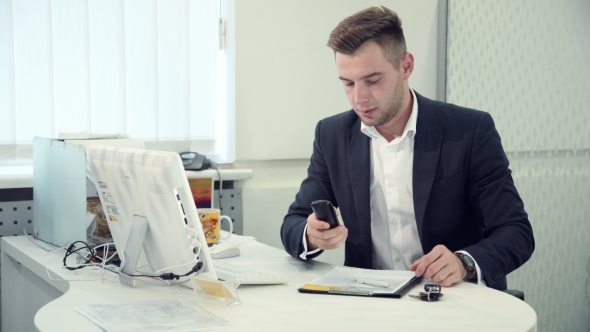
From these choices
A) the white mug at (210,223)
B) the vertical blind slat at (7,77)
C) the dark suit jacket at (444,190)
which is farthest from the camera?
the vertical blind slat at (7,77)

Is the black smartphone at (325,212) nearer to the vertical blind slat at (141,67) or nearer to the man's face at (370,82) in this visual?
the man's face at (370,82)

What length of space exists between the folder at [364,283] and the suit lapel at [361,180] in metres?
0.26

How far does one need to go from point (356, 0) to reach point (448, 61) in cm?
53

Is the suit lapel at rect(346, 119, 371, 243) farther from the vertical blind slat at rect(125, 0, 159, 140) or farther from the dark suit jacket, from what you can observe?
the vertical blind slat at rect(125, 0, 159, 140)

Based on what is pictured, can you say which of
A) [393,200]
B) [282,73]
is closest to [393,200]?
[393,200]

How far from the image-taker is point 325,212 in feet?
5.39

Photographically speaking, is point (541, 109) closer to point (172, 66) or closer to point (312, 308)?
point (172, 66)

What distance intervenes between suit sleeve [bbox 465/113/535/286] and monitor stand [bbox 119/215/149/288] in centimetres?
81

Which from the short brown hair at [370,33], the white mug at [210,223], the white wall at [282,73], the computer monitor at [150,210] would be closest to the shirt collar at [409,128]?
the short brown hair at [370,33]

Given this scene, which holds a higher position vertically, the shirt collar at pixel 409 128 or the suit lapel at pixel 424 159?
the shirt collar at pixel 409 128

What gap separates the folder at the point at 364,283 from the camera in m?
1.47

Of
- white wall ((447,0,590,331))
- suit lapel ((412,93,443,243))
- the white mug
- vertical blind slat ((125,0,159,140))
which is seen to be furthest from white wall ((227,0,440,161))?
suit lapel ((412,93,443,243))

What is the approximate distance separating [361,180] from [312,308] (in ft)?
2.09

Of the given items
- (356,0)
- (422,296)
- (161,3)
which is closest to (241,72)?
(161,3)
